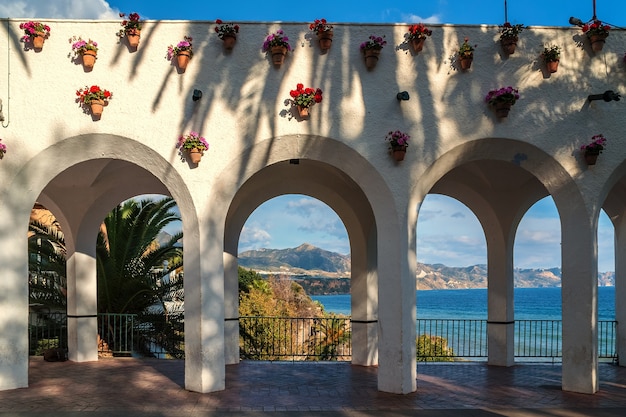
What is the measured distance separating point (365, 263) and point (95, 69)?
257 inches

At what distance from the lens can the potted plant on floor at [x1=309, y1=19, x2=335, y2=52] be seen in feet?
32.1

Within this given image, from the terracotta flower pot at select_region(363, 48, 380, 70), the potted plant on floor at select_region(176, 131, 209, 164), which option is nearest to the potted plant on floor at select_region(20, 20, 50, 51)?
the potted plant on floor at select_region(176, 131, 209, 164)

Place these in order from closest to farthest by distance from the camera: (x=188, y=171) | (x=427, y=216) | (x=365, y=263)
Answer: (x=188, y=171), (x=365, y=263), (x=427, y=216)

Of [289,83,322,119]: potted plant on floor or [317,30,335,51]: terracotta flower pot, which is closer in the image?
[289,83,322,119]: potted plant on floor

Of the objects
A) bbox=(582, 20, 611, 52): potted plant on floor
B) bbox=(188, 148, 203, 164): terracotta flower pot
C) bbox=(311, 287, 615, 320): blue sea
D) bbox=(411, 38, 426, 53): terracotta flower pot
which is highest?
bbox=(582, 20, 611, 52): potted plant on floor

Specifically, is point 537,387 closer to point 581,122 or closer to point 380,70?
point 581,122

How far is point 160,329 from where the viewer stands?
1627cm

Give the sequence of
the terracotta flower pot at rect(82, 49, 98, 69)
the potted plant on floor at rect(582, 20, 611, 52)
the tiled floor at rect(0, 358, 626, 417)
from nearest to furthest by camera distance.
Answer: the tiled floor at rect(0, 358, 626, 417) < the terracotta flower pot at rect(82, 49, 98, 69) < the potted plant on floor at rect(582, 20, 611, 52)

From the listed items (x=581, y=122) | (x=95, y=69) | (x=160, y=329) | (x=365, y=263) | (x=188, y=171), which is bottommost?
(x=160, y=329)

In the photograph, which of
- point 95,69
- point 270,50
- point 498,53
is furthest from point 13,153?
point 498,53

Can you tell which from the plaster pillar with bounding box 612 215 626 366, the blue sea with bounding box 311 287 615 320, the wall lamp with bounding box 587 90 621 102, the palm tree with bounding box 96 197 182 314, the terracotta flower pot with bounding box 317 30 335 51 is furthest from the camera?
the blue sea with bounding box 311 287 615 320

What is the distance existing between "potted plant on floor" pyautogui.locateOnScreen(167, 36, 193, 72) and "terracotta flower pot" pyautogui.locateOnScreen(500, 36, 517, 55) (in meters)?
4.99

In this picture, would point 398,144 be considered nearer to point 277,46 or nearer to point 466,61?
point 466,61

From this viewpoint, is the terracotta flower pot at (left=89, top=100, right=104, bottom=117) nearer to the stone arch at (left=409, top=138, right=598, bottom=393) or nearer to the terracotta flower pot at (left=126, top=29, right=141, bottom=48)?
the terracotta flower pot at (left=126, top=29, right=141, bottom=48)
